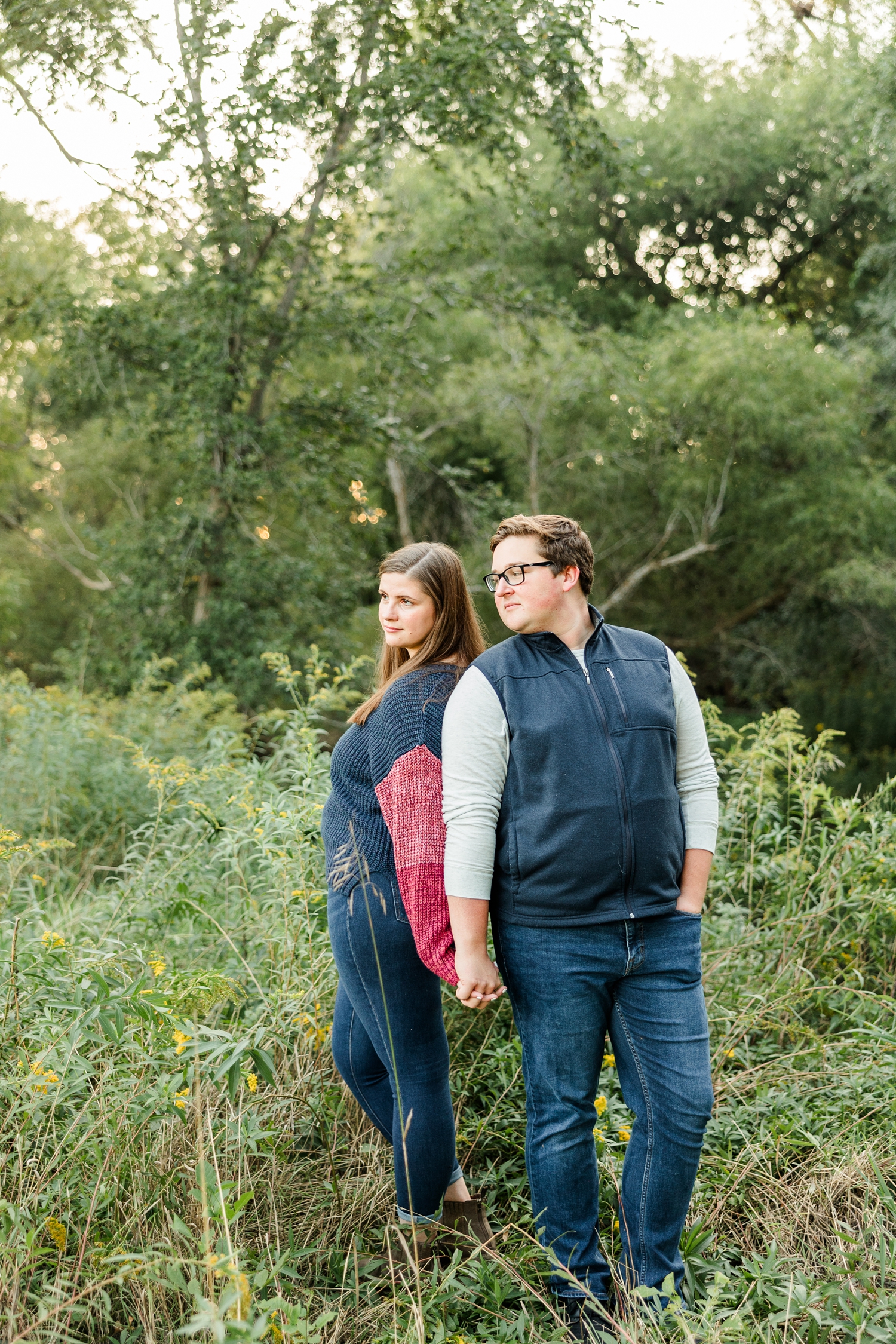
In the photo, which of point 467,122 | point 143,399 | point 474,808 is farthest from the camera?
point 143,399

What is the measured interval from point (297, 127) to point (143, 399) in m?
2.83

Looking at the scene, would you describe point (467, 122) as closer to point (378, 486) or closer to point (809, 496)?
point (809, 496)

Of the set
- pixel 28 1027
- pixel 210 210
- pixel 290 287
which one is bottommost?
pixel 28 1027

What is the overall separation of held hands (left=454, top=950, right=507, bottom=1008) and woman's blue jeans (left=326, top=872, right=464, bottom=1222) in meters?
0.17

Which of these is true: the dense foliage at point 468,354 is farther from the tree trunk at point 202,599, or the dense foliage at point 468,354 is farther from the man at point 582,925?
the man at point 582,925

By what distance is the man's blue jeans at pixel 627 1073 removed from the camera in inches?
78.4

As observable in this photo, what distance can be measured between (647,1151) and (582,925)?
487 mm

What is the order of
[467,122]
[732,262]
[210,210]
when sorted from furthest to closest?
[732,262]
[210,210]
[467,122]

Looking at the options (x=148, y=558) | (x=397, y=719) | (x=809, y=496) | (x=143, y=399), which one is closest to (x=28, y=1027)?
(x=397, y=719)

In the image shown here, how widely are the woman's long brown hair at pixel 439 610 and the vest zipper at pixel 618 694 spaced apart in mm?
320

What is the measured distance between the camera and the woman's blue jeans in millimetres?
2082

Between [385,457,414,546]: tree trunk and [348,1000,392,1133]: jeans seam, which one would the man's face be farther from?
[385,457,414,546]: tree trunk

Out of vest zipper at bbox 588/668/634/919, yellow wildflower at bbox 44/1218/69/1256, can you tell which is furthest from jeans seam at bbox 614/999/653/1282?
yellow wildflower at bbox 44/1218/69/1256

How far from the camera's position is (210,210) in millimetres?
7344
